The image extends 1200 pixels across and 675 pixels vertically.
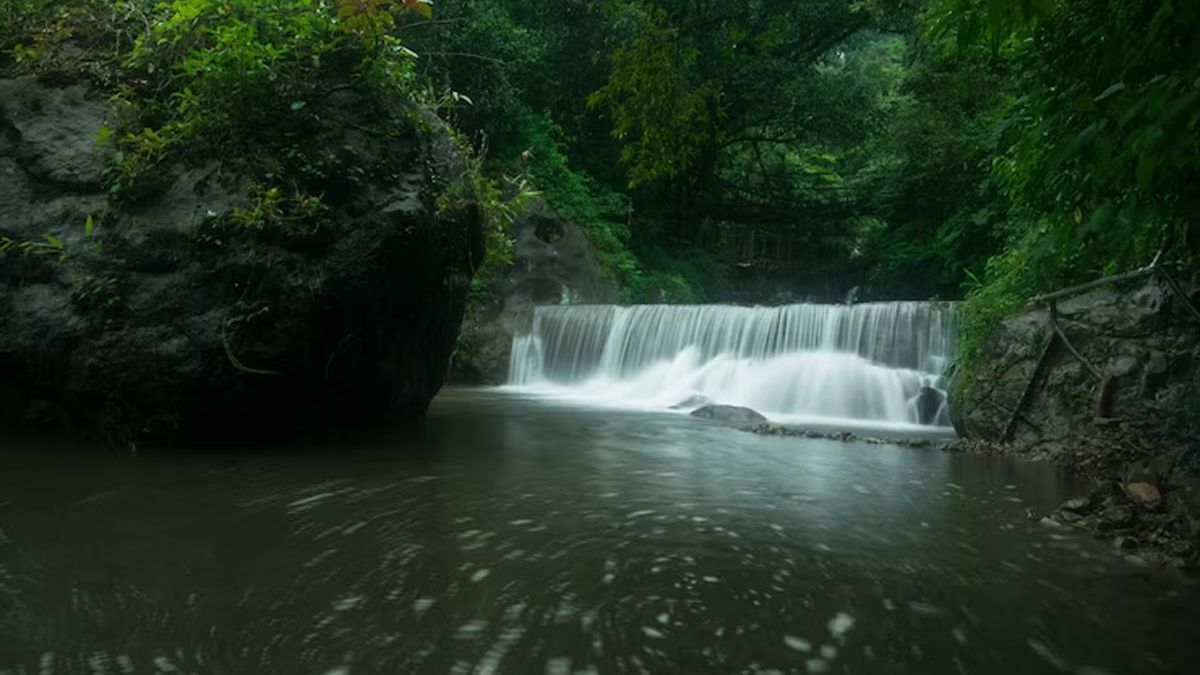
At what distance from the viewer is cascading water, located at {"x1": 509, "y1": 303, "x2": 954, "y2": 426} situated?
10.8 meters

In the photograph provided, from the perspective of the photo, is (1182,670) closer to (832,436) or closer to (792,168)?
(832,436)

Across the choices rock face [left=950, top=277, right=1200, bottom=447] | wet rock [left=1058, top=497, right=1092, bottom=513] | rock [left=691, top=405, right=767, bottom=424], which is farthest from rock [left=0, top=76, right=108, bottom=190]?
rock face [left=950, top=277, right=1200, bottom=447]

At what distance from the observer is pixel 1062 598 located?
2980mm

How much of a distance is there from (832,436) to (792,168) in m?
20.8

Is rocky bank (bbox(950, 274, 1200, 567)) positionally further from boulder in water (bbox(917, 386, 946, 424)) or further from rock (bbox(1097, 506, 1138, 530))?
boulder in water (bbox(917, 386, 946, 424))

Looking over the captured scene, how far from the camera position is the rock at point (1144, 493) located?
402 cm

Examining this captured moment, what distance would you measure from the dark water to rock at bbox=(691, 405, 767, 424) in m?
3.81

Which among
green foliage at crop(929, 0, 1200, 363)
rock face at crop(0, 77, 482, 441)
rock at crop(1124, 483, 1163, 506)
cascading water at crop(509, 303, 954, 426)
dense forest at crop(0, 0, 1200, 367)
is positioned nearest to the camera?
green foliage at crop(929, 0, 1200, 363)

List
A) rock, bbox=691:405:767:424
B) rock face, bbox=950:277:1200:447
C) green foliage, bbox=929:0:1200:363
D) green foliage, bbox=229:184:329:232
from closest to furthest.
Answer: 1. green foliage, bbox=929:0:1200:363
2. green foliage, bbox=229:184:329:232
3. rock face, bbox=950:277:1200:447
4. rock, bbox=691:405:767:424

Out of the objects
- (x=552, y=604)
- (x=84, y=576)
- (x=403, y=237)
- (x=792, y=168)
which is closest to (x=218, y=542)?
(x=84, y=576)

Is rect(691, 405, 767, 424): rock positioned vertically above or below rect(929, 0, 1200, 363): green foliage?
below

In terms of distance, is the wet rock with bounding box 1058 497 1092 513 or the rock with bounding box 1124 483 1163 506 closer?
the rock with bounding box 1124 483 1163 506

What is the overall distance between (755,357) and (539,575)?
10.1m

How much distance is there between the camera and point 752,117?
20.1 metres
